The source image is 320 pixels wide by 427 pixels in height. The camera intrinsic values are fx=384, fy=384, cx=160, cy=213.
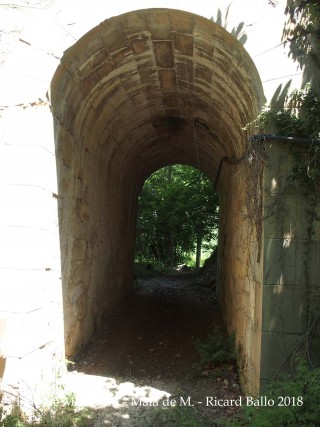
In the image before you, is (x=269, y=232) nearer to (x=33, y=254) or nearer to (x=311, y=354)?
(x=311, y=354)

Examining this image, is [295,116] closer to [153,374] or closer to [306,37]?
[306,37]

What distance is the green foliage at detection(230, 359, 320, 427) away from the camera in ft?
9.39

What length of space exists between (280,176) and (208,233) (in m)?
12.9

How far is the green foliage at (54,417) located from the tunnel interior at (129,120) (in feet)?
3.05

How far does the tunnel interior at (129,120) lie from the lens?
4.11 metres

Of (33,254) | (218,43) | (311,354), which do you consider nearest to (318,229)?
(311,354)

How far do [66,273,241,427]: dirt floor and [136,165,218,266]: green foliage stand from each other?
7.51m

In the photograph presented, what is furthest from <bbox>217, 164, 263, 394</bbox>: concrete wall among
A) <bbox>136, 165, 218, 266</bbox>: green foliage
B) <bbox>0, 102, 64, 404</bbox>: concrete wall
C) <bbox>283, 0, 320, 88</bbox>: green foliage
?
<bbox>136, 165, 218, 266</bbox>: green foliage

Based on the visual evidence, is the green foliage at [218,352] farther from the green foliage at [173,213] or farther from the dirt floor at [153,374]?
the green foliage at [173,213]

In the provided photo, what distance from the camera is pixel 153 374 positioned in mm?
4949

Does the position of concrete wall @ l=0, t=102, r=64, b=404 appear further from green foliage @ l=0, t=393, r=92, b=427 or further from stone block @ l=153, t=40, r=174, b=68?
stone block @ l=153, t=40, r=174, b=68

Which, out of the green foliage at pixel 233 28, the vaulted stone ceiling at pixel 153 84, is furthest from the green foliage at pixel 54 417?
the green foliage at pixel 233 28

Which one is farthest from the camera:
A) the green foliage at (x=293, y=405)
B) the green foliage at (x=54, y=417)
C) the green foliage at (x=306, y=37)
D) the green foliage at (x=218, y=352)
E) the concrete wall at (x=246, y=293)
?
the green foliage at (x=218, y=352)

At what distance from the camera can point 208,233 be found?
16.4 metres
